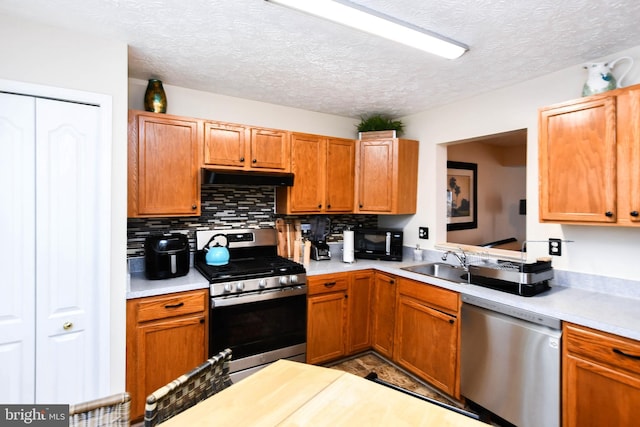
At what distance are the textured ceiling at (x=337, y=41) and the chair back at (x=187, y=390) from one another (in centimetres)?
169

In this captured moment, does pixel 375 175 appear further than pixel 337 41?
Yes

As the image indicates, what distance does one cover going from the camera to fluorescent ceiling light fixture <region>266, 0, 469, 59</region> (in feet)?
4.88

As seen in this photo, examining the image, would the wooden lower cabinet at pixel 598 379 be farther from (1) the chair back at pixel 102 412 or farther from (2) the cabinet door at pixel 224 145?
(2) the cabinet door at pixel 224 145

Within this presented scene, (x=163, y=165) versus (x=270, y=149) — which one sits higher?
(x=270, y=149)

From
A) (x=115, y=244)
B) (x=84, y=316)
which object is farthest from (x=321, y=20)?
(x=84, y=316)

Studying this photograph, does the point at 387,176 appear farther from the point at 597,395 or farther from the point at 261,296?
the point at 597,395

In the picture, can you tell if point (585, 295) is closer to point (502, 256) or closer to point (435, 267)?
point (502, 256)

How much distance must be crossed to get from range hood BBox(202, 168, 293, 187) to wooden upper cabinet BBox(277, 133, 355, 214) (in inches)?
6.6

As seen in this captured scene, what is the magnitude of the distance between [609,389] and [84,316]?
2.90 meters

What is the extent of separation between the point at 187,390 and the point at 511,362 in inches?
75.9

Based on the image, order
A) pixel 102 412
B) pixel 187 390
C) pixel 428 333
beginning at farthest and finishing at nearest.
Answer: pixel 428 333 < pixel 187 390 < pixel 102 412

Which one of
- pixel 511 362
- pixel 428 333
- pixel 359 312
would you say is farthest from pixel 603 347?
pixel 359 312

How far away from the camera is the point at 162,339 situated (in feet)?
7.04

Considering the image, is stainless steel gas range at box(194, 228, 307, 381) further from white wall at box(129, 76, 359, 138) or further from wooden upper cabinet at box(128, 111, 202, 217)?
white wall at box(129, 76, 359, 138)
